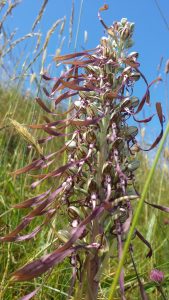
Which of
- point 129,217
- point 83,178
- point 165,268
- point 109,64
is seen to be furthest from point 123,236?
point 165,268

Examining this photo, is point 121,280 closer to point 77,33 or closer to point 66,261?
point 66,261

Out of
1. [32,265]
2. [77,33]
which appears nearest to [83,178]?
[32,265]

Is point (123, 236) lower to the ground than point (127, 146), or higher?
lower

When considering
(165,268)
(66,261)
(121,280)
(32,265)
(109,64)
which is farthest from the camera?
(165,268)

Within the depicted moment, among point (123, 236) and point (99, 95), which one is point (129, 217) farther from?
point (99, 95)

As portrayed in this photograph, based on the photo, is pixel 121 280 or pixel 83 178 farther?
pixel 83 178

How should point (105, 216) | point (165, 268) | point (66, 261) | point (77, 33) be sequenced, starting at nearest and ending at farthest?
1. point (105, 216)
2. point (66, 261)
3. point (165, 268)
4. point (77, 33)

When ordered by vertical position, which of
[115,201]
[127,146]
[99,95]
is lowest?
[115,201]
